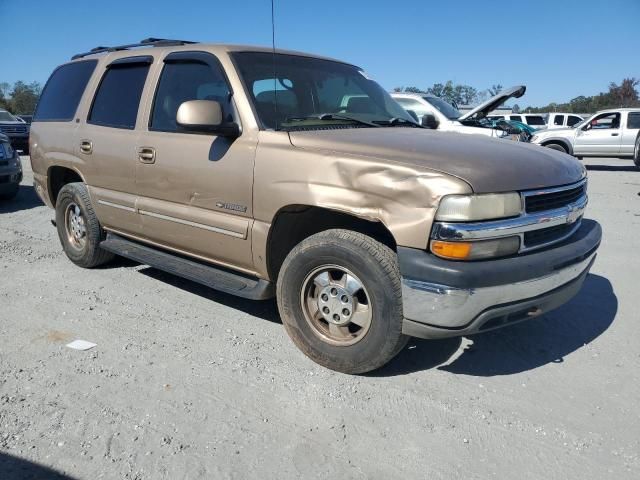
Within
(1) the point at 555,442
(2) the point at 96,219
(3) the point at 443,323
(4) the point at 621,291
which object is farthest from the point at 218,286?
(4) the point at 621,291

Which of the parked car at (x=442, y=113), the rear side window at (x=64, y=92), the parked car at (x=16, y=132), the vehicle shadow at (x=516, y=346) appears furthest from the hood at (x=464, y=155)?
the parked car at (x=16, y=132)

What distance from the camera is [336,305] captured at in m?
3.13

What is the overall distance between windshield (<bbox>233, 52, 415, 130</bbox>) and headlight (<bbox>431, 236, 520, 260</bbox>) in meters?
1.40

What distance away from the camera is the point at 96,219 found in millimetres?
4898

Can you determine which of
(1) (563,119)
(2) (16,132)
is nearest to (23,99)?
(2) (16,132)

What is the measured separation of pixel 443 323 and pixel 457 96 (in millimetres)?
66897

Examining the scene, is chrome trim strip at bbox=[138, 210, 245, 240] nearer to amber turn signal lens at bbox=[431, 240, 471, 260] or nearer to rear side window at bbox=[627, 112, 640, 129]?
amber turn signal lens at bbox=[431, 240, 471, 260]

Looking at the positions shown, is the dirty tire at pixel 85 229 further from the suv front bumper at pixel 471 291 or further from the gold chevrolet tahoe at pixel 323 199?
the suv front bumper at pixel 471 291

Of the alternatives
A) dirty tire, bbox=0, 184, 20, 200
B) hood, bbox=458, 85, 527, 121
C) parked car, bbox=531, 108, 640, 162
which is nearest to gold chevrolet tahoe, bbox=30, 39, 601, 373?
hood, bbox=458, 85, 527, 121

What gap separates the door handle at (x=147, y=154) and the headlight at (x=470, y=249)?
7.82 ft

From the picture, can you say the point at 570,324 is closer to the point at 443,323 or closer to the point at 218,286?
the point at 443,323

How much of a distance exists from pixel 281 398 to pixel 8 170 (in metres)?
7.79

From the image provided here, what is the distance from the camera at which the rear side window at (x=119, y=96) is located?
432cm

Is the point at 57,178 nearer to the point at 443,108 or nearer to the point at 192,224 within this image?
the point at 192,224
